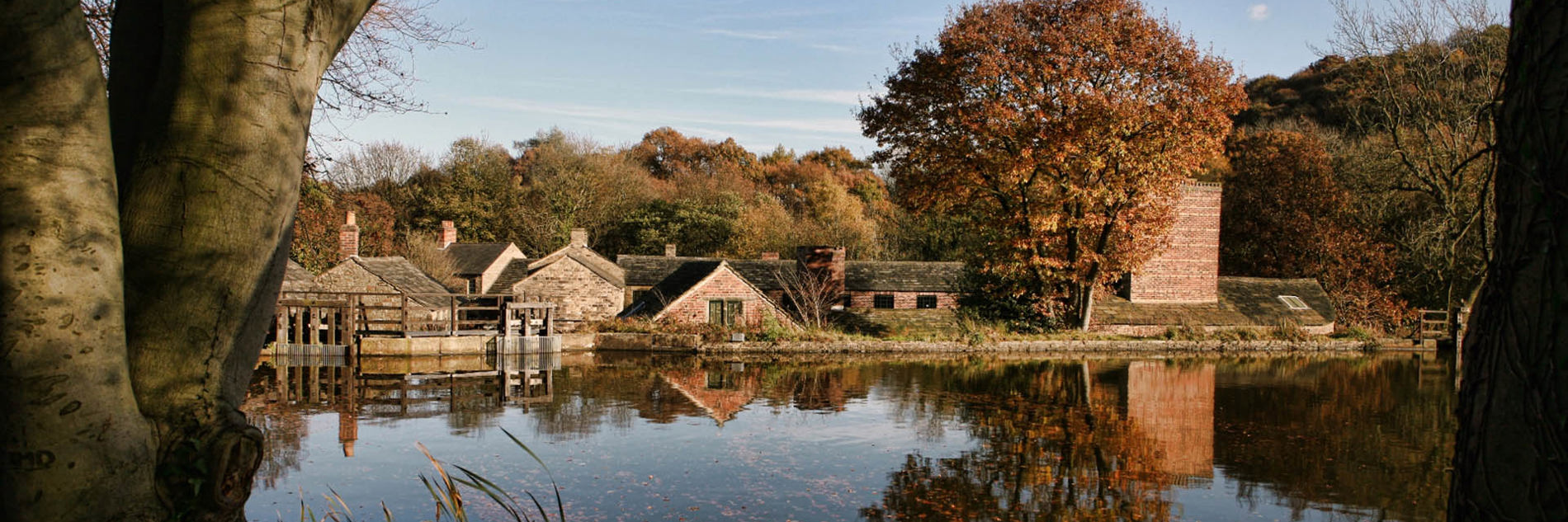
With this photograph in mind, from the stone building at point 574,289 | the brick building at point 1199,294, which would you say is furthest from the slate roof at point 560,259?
the brick building at point 1199,294

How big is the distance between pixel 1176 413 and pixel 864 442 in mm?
6216

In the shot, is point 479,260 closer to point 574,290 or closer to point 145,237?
point 574,290

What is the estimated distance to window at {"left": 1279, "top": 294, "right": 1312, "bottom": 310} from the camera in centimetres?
3416

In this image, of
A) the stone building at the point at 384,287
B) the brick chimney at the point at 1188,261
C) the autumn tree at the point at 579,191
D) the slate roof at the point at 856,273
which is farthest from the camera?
the autumn tree at the point at 579,191

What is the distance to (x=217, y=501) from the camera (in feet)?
11.6

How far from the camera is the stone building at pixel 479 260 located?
1532 inches

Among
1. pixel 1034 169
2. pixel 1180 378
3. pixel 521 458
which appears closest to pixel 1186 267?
pixel 1034 169

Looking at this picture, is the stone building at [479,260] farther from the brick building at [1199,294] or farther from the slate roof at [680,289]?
the brick building at [1199,294]

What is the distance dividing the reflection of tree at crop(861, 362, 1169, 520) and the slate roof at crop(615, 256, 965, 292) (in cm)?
1730

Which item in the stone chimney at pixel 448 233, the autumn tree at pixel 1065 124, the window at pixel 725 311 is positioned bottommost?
the window at pixel 725 311

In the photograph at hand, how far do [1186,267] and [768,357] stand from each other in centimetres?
1621

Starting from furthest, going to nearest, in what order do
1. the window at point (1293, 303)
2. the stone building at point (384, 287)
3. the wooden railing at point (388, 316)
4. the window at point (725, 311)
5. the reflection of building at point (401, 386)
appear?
the window at point (1293, 303) < the window at point (725, 311) < the stone building at point (384, 287) < the wooden railing at point (388, 316) < the reflection of building at point (401, 386)

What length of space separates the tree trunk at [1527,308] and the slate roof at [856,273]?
106 feet

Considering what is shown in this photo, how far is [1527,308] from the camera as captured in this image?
2.19 metres
